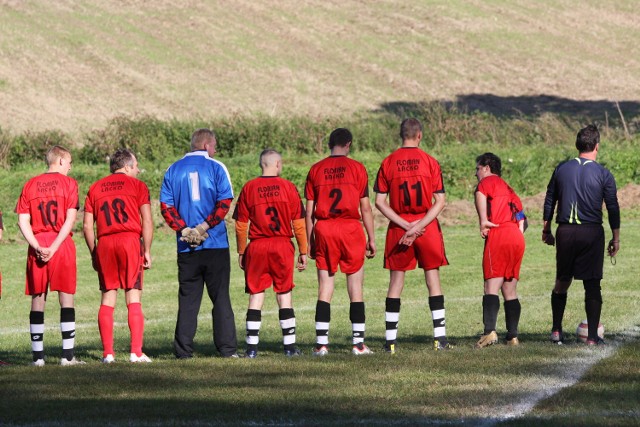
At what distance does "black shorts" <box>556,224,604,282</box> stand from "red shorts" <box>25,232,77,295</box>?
4.31 meters

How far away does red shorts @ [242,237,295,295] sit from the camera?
11.2m

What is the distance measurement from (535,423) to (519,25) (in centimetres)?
5762

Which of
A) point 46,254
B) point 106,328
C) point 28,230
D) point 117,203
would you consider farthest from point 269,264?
point 28,230

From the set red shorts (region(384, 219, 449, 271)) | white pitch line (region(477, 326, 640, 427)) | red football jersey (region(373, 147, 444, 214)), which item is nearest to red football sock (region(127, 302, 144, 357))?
red shorts (region(384, 219, 449, 271))

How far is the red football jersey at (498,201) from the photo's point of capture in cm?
1189

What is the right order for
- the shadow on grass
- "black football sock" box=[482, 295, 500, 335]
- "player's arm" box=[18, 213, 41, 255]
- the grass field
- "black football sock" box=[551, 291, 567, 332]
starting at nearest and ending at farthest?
the grass field → "player's arm" box=[18, 213, 41, 255] → "black football sock" box=[551, 291, 567, 332] → "black football sock" box=[482, 295, 500, 335] → the shadow on grass

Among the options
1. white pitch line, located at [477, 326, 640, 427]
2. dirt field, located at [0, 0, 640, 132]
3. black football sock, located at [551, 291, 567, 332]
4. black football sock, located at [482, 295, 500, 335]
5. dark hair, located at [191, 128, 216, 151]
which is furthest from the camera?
dirt field, located at [0, 0, 640, 132]

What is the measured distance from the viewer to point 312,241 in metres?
11.3

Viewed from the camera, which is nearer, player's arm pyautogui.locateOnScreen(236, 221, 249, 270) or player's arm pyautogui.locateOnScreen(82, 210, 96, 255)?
player's arm pyautogui.locateOnScreen(82, 210, 96, 255)

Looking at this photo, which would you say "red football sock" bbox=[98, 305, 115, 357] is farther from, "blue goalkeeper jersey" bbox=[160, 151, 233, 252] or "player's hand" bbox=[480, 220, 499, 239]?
"player's hand" bbox=[480, 220, 499, 239]

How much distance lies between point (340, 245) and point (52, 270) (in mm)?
2523

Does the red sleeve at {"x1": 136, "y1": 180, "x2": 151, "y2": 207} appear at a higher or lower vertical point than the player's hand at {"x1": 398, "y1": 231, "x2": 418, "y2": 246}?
higher

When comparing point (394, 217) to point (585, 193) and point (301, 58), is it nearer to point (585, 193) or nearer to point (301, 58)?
point (585, 193)

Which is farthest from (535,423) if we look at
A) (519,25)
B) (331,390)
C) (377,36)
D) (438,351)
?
(519,25)
